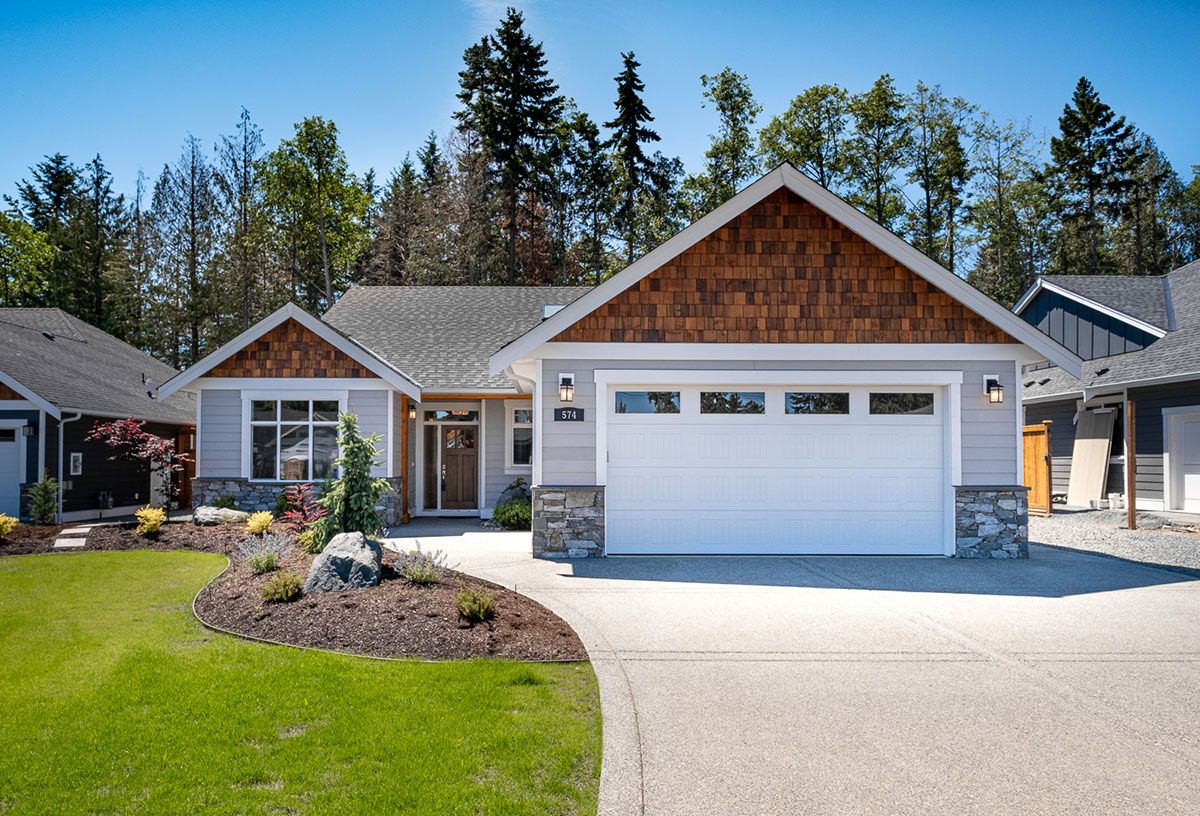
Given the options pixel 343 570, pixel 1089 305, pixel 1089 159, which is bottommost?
pixel 343 570

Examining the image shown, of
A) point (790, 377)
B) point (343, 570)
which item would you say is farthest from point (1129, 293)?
point (343, 570)

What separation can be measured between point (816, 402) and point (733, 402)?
116cm

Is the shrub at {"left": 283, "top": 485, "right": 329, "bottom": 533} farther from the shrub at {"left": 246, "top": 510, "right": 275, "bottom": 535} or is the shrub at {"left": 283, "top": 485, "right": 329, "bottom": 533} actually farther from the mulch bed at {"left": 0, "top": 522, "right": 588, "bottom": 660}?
the mulch bed at {"left": 0, "top": 522, "right": 588, "bottom": 660}

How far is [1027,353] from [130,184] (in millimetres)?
36993

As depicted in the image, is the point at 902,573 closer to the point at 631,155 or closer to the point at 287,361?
the point at 287,361

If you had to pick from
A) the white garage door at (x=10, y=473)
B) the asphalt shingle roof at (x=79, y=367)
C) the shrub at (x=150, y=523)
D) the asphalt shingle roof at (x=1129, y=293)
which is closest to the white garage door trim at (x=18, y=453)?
the white garage door at (x=10, y=473)

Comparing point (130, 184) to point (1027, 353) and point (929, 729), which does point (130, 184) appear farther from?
point (929, 729)

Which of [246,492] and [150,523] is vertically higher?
[246,492]

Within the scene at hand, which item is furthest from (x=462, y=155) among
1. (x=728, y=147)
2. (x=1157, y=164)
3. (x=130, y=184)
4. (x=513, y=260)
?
(x=1157, y=164)

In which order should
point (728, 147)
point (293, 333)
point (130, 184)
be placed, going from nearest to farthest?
1. point (293, 333)
2. point (728, 147)
3. point (130, 184)

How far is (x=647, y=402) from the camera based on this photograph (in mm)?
10336

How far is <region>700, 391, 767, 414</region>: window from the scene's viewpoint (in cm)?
1033

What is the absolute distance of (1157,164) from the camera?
3512cm

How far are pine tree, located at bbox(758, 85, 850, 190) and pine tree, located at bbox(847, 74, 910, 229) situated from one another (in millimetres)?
501
